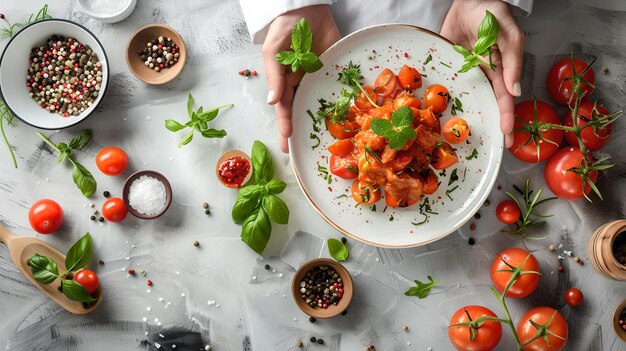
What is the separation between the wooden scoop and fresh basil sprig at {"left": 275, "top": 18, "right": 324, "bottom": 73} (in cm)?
100

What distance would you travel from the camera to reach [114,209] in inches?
77.2

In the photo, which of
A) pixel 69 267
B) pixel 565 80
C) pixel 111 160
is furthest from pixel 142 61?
pixel 565 80

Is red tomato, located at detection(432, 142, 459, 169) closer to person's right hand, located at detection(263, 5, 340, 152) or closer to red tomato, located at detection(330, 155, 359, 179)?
red tomato, located at detection(330, 155, 359, 179)

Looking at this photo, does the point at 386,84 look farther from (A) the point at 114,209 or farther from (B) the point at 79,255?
(B) the point at 79,255

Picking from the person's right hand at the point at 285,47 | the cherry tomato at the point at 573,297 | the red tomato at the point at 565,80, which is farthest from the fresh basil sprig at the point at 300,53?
the cherry tomato at the point at 573,297

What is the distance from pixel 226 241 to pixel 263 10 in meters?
0.76

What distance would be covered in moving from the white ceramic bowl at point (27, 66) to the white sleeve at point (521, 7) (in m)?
1.29

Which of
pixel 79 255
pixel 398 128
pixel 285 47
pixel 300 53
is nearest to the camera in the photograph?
pixel 398 128

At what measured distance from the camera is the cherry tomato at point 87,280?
1.95 metres

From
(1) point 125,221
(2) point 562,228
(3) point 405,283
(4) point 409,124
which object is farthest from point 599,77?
(1) point 125,221

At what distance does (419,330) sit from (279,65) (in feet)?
3.18

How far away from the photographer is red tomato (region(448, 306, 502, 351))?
71.5 inches

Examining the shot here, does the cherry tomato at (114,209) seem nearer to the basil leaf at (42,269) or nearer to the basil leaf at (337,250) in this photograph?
the basil leaf at (42,269)

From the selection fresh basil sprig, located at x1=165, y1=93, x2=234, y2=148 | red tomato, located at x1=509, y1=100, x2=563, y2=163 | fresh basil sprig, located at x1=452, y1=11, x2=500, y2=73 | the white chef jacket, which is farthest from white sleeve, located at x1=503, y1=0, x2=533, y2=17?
fresh basil sprig, located at x1=165, y1=93, x2=234, y2=148
